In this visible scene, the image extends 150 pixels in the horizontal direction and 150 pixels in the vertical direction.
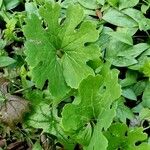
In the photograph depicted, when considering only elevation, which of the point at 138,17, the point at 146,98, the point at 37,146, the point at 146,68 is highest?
the point at 138,17

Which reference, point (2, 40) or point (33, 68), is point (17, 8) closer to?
point (2, 40)

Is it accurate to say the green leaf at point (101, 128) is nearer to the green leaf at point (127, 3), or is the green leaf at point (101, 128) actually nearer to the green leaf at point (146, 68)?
the green leaf at point (146, 68)

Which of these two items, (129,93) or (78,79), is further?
(129,93)

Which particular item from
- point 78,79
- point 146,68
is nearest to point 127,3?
point 146,68

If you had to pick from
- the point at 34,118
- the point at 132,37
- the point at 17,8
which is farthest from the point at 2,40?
the point at 132,37

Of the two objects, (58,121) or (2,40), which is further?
(2,40)

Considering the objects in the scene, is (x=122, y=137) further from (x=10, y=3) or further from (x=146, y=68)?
(x=10, y=3)

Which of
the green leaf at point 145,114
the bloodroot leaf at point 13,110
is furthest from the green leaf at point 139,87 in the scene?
the bloodroot leaf at point 13,110
